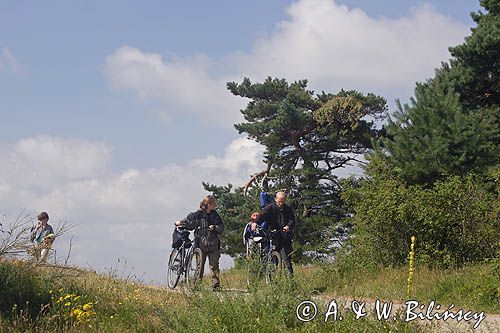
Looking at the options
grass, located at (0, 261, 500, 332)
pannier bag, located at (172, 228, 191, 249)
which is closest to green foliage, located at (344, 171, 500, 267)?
grass, located at (0, 261, 500, 332)

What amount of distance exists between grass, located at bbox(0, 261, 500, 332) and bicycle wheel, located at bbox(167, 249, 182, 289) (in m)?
2.07

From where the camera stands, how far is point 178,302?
37.2ft

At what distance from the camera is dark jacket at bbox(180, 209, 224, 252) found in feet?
48.5

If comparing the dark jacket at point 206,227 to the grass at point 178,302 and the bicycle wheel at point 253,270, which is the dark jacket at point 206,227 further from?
the bicycle wheel at point 253,270

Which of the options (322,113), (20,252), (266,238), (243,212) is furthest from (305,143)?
(20,252)

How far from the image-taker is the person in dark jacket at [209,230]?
14.8m

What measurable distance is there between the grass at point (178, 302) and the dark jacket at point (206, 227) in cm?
158

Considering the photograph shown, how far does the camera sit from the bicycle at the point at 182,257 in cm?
1505

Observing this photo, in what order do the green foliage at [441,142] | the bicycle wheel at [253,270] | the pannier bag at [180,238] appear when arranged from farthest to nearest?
the green foliage at [441,142]
the pannier bag at [180,238]
the bicycle wheel at [253,270]

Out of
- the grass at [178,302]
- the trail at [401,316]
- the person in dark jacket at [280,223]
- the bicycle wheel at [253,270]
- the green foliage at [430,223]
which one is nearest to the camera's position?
the trail at [401,316]

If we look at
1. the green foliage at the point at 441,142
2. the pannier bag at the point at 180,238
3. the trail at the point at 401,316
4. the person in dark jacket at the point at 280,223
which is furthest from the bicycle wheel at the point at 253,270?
the green foliage at the point at 441,142

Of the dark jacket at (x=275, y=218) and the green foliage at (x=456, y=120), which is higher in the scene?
the green foliage at (x=456, y=120)

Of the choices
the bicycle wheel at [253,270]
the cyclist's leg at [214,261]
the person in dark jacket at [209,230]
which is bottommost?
the bicycle wheel at [253,270]

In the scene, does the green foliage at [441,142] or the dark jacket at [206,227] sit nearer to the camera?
the dark jacket at [206,227]
